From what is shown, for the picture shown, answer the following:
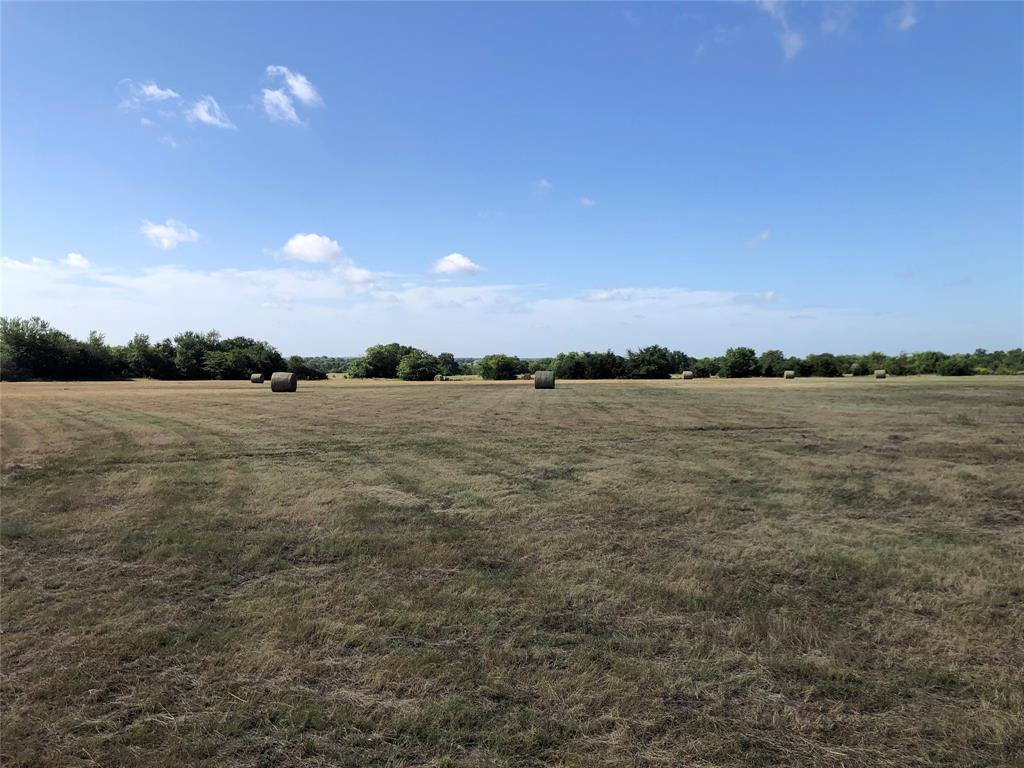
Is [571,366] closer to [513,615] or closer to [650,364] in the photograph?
[650,364]

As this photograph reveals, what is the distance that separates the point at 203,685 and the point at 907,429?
1910cm

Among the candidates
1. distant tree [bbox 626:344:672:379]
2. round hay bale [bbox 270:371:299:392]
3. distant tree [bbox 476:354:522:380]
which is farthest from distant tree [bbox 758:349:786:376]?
round hay bale [bbox 270:371:299:392]

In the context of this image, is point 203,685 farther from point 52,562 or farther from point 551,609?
point 52,562

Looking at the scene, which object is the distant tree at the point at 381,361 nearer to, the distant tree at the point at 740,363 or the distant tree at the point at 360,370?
the distant tree at the point at 360,370

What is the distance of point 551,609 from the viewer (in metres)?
4.97

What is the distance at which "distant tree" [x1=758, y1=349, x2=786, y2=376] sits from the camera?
3246 inches

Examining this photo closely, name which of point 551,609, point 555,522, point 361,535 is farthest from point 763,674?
point 361,535

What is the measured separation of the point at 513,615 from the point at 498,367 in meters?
78.6

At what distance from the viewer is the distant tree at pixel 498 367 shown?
82875 millimetres

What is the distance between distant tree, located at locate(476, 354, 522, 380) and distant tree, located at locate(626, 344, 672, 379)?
18.9m

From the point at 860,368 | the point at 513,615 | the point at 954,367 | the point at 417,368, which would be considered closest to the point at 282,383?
the point at 513,615

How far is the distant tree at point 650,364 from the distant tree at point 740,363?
893cm

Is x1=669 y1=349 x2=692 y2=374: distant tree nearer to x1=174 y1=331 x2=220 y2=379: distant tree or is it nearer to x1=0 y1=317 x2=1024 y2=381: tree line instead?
x1=0 y1=317 x2=1024 y2=381: tree line

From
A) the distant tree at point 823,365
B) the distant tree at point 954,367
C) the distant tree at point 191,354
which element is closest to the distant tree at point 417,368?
the distant tree at point 191,354
